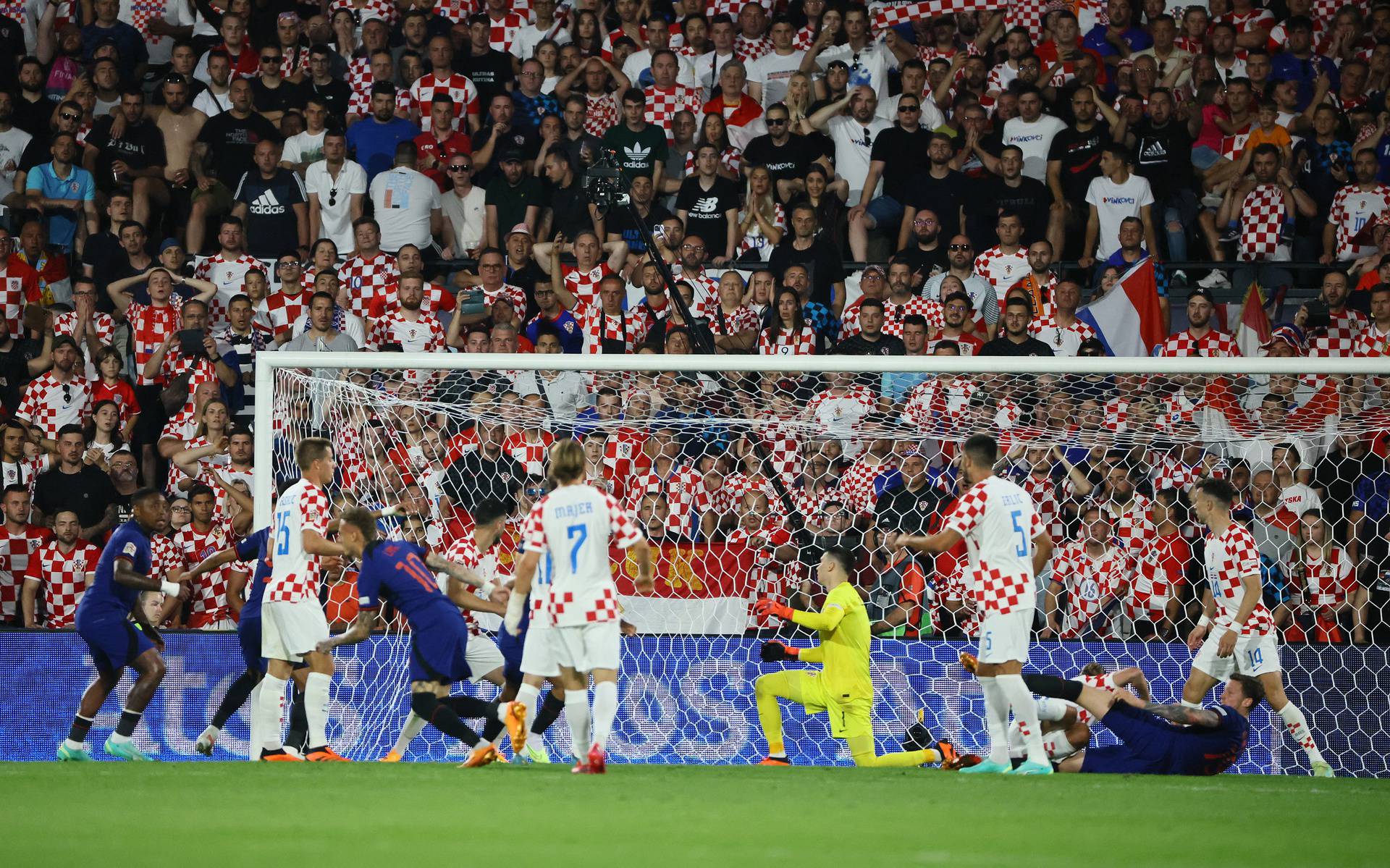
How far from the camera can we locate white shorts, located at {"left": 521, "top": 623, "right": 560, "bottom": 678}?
852 centimetres

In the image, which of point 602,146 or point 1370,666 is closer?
point 1370,666

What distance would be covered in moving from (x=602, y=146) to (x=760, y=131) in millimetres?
1569

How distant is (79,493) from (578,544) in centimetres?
618

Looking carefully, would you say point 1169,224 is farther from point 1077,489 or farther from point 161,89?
point 161,89

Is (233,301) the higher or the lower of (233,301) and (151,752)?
the higher

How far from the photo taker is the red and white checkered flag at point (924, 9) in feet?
54.5

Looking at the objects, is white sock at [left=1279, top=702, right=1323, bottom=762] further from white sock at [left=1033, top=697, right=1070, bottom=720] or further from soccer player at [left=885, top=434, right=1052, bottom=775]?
soccer player at [left=885, top=434, right=1052, bottom=775]

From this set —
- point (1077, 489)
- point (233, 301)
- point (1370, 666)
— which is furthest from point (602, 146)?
point (1370, 666)

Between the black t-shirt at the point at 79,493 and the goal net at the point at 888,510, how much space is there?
2207 millimetres

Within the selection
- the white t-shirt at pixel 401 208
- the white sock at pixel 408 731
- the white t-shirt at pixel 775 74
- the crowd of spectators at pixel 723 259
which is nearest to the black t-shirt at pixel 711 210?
the crowd of spectators at pixel 723 259

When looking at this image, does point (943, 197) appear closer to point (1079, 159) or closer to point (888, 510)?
point (1079, 159)

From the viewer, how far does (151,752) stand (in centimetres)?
1110

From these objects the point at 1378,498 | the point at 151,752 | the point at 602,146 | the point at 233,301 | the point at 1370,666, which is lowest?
the point at 151,752

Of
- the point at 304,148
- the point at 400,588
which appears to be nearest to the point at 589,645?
the point at 400,588
